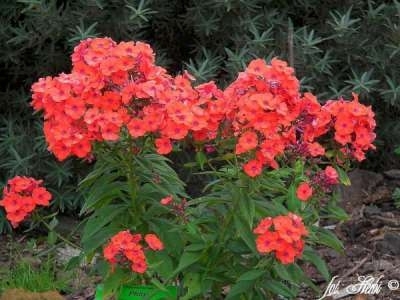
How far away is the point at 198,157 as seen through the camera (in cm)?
322

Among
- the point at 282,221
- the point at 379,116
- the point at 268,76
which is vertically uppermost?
the point at 268,76

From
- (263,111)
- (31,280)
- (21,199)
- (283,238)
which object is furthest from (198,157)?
Answer: (31,280)

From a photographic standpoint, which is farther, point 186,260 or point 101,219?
point 101,219

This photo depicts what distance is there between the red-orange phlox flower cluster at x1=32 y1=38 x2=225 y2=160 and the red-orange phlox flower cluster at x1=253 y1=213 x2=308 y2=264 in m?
0.42

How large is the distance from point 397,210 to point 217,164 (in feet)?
3.78

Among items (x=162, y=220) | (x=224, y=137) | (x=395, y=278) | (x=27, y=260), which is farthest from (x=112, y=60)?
(x=27, y=260)

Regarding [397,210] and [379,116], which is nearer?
[397,210]

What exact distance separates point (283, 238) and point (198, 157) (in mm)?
539

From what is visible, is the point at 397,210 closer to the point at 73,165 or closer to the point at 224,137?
the point at 73,165

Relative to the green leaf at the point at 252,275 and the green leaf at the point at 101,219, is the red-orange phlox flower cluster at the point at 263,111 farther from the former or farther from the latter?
the green leaf at the point at 101,219

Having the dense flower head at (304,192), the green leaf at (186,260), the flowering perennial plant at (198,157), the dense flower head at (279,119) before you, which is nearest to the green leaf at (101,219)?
the flowering perennial plant at (198,157)

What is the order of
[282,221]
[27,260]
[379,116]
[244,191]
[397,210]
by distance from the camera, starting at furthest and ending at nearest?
[379,116], [397,210], [27,260], [244,191], [282,221]

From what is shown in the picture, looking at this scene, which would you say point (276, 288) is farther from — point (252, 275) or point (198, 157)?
point (198, 157)

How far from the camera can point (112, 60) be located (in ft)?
9.89
